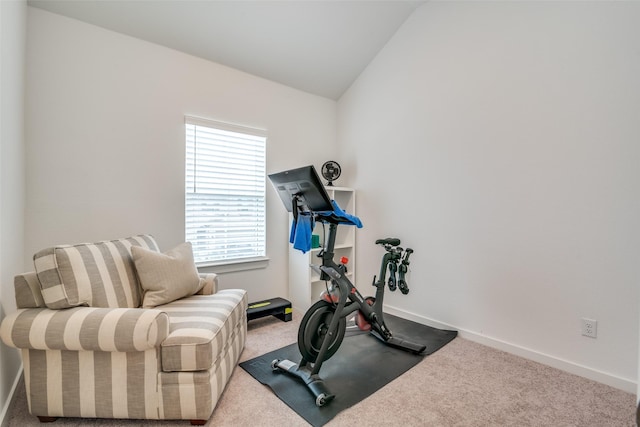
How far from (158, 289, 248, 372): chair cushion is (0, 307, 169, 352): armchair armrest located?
0.13m

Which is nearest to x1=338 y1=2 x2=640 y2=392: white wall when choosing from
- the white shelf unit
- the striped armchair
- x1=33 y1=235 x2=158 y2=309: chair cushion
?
the white shelf unit

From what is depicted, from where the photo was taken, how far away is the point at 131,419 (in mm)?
1620

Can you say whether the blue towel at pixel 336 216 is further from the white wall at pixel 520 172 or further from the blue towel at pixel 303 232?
the white wall at pixel 520 172

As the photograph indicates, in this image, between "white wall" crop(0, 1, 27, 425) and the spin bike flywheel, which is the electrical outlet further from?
"white wall" crop(0, 1, 27, 425)

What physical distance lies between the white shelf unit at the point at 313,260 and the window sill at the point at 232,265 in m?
0.35

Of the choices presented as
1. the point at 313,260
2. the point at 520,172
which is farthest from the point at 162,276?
the point at 520,172

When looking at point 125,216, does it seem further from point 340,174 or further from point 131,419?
point 340,174

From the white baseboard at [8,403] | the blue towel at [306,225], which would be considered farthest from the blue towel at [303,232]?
the white baseboard at [8,403]

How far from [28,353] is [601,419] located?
3.03 m

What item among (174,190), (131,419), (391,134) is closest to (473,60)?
(391,134)

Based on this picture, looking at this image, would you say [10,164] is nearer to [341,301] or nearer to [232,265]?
[232,265]

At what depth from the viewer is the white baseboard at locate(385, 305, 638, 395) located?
1.97 m

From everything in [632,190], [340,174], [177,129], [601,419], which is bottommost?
[601,419]

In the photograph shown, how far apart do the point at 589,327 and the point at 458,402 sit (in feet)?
3.71
